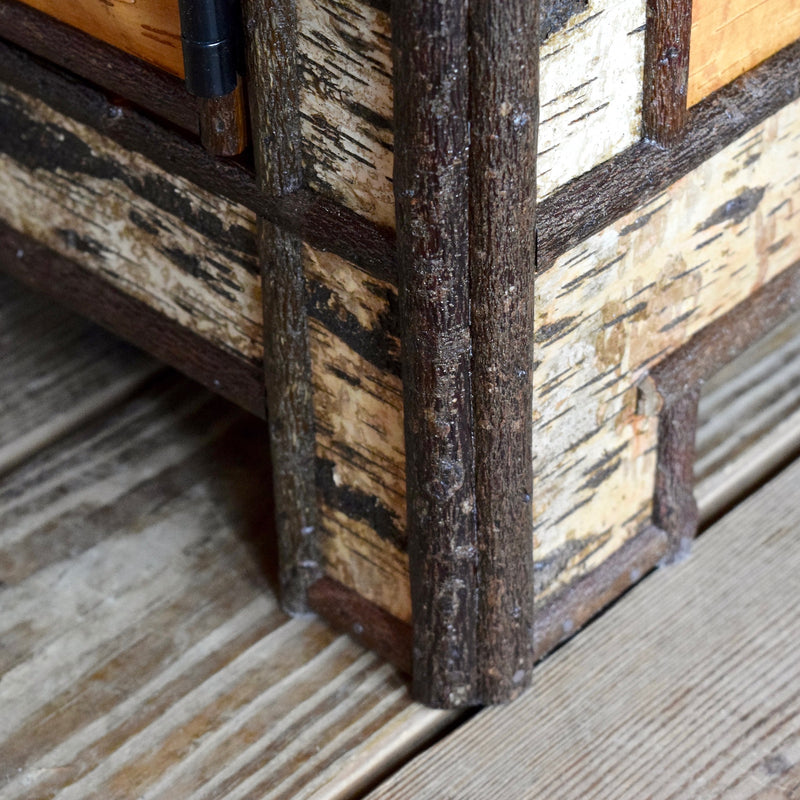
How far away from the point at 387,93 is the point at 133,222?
2.00 ft

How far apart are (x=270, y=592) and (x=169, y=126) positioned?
73cm

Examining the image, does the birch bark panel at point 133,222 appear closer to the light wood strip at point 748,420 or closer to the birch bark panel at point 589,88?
the birch bark panel at point 589,88

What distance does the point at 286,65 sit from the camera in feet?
4.90

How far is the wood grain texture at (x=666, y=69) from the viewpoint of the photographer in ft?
4.94

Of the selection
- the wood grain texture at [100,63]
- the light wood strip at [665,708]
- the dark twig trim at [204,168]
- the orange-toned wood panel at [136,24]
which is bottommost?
the light wood strip at [665,708]

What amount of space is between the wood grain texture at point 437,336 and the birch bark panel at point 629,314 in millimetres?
132

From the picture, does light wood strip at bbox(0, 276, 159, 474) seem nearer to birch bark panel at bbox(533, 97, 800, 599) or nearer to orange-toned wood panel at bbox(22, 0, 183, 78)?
orange-toned wood panel at bbox(22, 0, 183, 78)

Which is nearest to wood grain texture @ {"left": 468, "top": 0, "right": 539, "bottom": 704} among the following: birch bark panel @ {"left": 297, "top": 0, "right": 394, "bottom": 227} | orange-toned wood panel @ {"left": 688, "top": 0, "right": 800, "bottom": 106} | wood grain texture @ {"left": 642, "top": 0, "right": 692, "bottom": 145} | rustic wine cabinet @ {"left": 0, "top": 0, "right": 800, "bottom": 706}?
rustic wine cabinet @ {"left": 0, "top": 0, "right": 800, "bottom": 706}

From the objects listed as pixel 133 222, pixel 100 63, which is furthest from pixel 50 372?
pixel 100 63

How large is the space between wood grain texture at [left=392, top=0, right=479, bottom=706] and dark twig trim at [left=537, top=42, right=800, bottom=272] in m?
0.13

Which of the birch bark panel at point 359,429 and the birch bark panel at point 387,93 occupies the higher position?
the birch bark panel at point 387,93

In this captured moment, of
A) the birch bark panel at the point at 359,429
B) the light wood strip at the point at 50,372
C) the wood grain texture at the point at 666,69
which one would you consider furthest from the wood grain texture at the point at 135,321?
the wood grain texture at the point at 666,69

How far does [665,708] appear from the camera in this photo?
6.03 ft

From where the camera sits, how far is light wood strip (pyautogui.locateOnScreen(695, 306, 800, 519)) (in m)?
2.21
